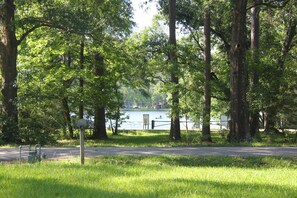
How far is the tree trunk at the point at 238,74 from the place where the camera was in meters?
19.1

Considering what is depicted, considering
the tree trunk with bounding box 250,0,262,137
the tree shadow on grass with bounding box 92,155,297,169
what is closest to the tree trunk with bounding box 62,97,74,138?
the tree trunk with bounding box 250,0,262,137

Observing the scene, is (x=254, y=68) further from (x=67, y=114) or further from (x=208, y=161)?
(x=67, y=114)

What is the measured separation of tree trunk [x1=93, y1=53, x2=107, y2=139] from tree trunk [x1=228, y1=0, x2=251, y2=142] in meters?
10.0

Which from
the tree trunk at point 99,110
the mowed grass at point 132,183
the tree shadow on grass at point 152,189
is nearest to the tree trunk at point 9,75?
the tree trunk at point 99,110

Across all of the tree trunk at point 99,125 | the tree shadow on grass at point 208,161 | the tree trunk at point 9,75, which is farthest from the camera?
the tree trunk at point 99,125

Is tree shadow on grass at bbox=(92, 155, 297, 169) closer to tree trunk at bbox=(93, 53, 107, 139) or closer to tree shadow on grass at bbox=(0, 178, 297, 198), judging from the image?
tree shadow on grass at bbox=(0, 178, 297, 198)

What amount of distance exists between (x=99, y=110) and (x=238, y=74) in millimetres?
12855

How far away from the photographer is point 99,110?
2947 cm

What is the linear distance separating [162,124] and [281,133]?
24.9m

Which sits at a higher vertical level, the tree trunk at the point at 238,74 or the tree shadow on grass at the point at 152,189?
the tree trunk at the point at 238,74

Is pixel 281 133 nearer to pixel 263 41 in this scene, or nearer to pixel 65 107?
pixel 263 41

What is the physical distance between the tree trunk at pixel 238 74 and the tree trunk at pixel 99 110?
1002 cm

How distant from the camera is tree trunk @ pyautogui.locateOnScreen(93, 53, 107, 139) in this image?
26987 millimetres

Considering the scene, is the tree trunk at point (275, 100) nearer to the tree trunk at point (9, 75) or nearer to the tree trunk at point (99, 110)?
the tree trunk at point (99, 110)
